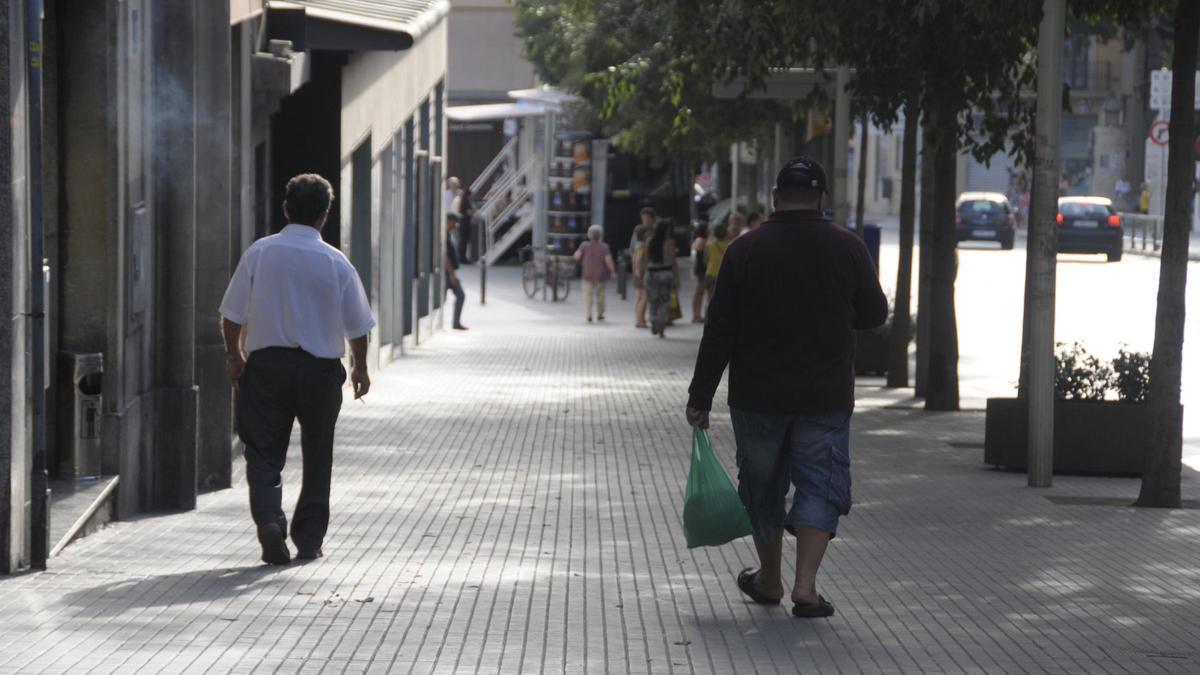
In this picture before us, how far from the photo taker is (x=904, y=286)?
62.3 ft

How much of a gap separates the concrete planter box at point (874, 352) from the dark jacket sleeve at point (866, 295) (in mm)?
13128

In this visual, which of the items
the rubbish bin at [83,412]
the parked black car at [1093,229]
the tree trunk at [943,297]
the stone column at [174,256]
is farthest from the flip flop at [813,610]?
the parked black car at [1093,229]

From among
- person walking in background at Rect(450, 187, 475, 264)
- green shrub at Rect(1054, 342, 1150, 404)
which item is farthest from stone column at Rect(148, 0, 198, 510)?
person walking in background at Rect(450, 187, 475, 264)

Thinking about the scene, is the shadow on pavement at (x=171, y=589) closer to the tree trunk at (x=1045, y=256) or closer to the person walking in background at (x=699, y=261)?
the tree trunk at (x=1045, y=256)

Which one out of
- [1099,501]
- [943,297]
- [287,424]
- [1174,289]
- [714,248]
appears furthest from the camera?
[714,248]

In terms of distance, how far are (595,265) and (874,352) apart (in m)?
10.1

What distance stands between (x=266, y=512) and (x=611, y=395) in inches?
409

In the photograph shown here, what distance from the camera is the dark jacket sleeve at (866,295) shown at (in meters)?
7.04

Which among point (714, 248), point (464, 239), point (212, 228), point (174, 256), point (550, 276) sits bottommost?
point (550, 276)

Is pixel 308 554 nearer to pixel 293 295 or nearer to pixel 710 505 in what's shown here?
pixel 293 295

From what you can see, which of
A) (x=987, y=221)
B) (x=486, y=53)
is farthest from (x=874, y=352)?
(x=486, y=53)

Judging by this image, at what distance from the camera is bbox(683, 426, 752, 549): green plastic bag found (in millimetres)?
7141

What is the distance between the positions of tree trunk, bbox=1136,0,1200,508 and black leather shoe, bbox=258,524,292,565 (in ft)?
15.6

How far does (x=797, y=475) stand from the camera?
7.05 m
